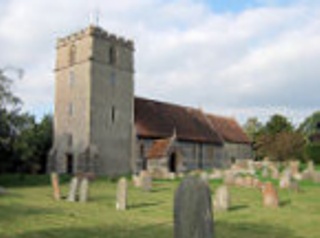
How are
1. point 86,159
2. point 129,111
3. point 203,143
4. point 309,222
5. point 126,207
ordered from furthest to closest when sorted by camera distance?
point 203,143, point 129,111, point 86,159, point 126,207, point 309,222

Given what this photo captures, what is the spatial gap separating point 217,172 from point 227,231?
2062 centimetres

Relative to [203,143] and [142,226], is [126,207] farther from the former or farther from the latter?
[203,143]

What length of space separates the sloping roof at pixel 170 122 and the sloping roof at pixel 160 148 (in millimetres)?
849

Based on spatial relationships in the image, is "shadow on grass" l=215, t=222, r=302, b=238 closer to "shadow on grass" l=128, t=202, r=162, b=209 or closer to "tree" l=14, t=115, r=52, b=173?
"shadow on grass" l=128, t=202, r=162, b=209

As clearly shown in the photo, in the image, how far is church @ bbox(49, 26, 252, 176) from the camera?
123 feet

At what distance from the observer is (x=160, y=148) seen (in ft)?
128

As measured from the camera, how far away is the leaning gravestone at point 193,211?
3.88 m

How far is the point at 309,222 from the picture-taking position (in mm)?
12367

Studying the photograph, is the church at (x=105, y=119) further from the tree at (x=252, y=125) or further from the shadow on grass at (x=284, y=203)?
the tree at (x=252, y=125)

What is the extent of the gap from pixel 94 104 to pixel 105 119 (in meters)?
1.74

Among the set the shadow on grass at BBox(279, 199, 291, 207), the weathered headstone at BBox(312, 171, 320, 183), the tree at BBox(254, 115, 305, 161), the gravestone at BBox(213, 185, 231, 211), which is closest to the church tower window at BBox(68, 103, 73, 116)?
the tree at BBox(254, 115, 305, 161)

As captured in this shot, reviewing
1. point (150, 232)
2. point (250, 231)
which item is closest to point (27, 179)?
point (150, 232)

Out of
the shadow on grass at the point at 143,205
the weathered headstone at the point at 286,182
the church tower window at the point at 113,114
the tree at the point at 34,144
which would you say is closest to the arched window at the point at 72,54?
the church tower window at the point at 113,114

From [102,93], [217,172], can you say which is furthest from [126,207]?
[102,93]
